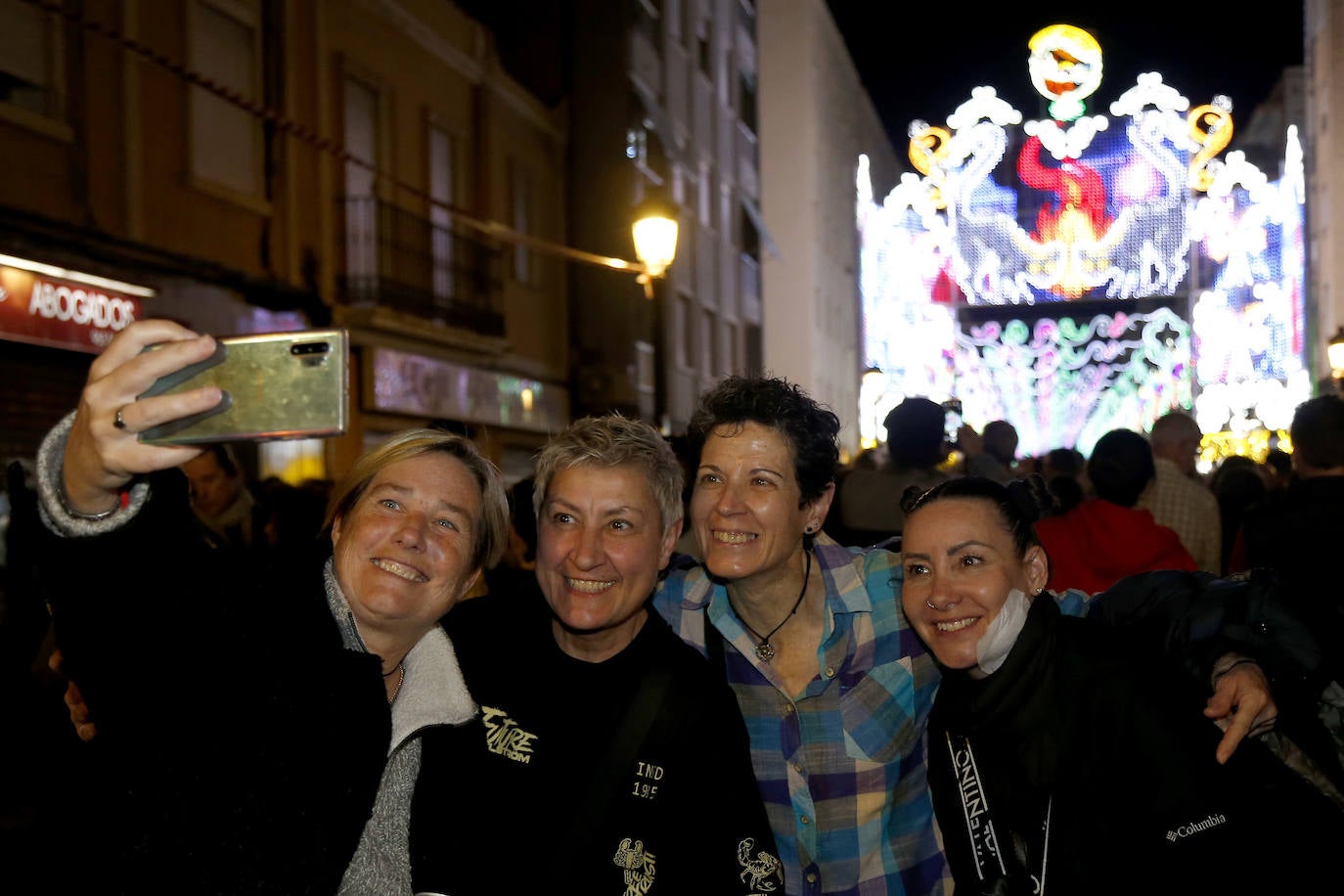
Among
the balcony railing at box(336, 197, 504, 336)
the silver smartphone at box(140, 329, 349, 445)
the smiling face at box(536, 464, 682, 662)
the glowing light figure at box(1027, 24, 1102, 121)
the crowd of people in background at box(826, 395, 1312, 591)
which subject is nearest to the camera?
the silver smartphone at box(140, 329, 349, 445)

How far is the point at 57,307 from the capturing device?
36.5 feet

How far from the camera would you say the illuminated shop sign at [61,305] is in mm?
10648

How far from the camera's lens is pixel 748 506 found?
3.97 m

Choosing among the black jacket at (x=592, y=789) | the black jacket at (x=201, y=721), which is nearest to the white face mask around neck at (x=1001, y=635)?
the black jacket at (x=592, y=789)

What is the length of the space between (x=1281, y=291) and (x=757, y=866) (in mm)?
50771

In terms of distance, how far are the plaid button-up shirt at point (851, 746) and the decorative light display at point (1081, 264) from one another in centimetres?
1650

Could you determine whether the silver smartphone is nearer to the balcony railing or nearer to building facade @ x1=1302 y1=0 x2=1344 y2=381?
the balcony railing

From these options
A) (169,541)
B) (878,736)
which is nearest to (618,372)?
(878,736)

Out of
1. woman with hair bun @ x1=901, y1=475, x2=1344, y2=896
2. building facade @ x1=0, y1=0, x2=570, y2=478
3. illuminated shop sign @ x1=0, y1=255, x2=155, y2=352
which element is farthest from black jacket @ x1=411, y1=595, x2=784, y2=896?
illuminated shop sign @ x1=0, y1=255, x2=155, y2=352

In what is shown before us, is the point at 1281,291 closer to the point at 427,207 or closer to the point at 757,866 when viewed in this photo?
the point at 427,207

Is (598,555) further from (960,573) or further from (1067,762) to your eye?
(1067,762)

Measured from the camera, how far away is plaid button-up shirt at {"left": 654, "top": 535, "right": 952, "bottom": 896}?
144 inches

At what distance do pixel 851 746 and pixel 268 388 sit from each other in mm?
2306

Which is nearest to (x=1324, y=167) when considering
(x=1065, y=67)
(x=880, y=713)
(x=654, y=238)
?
(x=1065, y=67)
